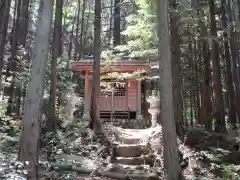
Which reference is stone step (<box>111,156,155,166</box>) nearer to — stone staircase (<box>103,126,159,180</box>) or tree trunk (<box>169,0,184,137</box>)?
stone staircase (<box>103,126,159,180</box>)

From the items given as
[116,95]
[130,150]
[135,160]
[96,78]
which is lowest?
[135,160]

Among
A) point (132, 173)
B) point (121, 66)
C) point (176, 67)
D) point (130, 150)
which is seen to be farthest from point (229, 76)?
point (132, 173)

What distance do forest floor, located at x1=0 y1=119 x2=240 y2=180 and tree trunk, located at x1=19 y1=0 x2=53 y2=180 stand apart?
2.34ft

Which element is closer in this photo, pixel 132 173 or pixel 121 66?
pixel 132 173

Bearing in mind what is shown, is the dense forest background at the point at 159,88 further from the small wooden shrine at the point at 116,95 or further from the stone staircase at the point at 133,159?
the small wooden shrine at the point at 116,95

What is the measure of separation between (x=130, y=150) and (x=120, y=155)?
1.28ft

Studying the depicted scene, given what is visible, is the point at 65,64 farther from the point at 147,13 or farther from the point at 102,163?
the point at 102,163

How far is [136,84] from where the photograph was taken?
19.2 m

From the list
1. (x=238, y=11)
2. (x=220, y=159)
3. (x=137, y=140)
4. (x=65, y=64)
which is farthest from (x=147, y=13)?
(x=65, y=64)

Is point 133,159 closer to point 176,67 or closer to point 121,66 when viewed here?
point 176,67

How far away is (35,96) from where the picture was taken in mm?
7543

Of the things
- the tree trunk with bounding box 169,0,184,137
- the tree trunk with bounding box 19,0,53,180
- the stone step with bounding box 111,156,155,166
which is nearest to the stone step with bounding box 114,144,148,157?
the stone step with bounding box 111,156,155,166

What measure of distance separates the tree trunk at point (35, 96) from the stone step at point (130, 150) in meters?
4.73

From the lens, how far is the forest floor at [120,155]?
8.78 m
